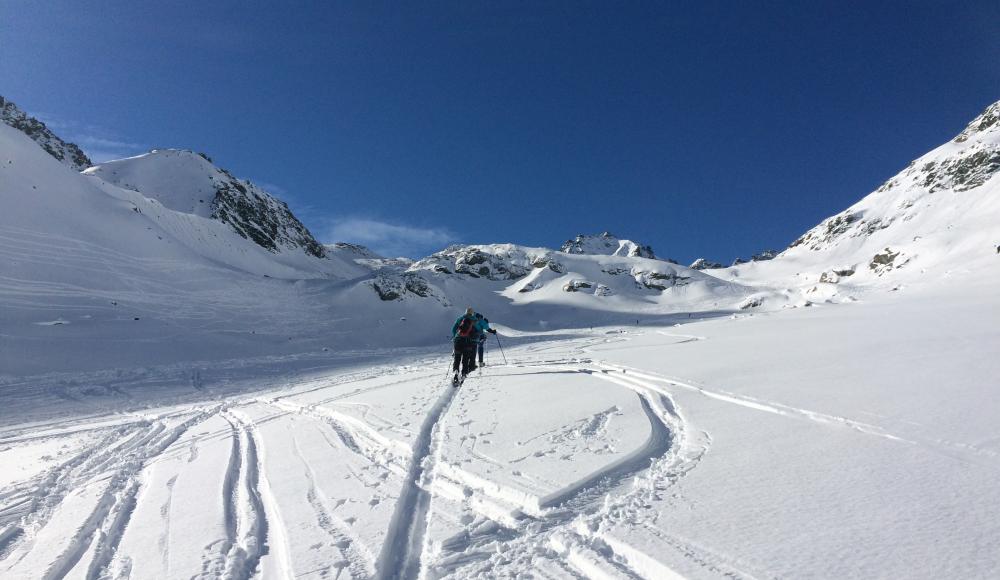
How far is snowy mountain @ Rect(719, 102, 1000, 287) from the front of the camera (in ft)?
178

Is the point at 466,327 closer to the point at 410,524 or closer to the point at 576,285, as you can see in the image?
the point at 410,524

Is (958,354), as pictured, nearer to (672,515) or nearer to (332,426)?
(672,515)

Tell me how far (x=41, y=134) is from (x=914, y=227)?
529ft

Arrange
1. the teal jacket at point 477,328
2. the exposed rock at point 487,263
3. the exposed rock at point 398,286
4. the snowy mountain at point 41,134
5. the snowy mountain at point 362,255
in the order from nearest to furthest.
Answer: the teal jacket at point 477,328, the exposed rock at point 398,286, the snowy mountain at point 41,134, the exposed rock at point 487,263, the snowy mountain at point 362,255

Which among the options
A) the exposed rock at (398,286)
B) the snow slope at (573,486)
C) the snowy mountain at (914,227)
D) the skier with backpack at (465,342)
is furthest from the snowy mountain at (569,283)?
the snow slope at (573,486)

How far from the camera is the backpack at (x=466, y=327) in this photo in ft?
40.8

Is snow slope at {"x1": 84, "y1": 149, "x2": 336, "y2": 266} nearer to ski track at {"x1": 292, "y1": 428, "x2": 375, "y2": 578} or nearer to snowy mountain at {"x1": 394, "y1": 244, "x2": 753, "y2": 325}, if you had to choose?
snowy mountain at {"x1": 394, "y1": 244, "x2": 753, "y2": 325}

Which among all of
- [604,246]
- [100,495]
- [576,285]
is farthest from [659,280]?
[100,495]

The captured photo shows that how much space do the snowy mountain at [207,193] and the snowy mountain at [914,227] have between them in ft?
270

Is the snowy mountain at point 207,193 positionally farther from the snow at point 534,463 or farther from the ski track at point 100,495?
the ski track at point 100,495

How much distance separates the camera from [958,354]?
750cm

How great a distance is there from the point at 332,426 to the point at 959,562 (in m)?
7.18

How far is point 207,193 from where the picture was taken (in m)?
73.8

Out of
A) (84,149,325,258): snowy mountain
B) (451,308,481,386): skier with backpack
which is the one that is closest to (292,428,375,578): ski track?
(451,308,481,386): skier with backpack
